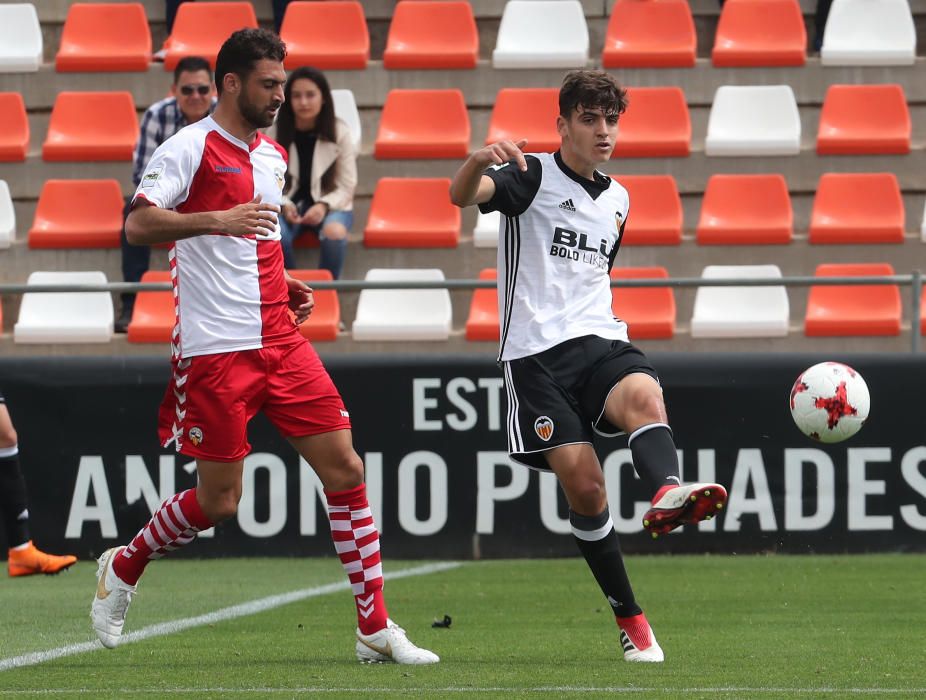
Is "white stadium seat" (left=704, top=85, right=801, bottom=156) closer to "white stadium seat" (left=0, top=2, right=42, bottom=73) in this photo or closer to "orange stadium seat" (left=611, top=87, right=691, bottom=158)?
"orange stadium seat" (left=611, top=87, right=691, bottom=158)

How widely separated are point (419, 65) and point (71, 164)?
283 centimetres

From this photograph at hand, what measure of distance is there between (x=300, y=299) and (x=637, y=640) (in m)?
1.75

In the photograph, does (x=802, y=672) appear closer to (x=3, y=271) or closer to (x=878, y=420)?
(x=878, y=420)

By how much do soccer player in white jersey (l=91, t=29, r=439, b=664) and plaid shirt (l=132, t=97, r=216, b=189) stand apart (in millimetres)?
5579

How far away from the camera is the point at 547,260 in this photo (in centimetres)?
582

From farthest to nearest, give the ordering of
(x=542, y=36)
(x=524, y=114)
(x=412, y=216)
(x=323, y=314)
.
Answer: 1. (x=542, y=36)
2. (x=524, y=114)
3. (x=412, y=216)
4. (x=323, y=314)

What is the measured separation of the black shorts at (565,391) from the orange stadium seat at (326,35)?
762 centimetres

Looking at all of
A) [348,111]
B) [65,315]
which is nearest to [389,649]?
[65,315]

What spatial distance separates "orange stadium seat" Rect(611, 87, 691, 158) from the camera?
12.2m

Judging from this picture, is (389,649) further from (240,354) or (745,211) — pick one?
(745,211)

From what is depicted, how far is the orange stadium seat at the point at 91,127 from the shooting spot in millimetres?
12602

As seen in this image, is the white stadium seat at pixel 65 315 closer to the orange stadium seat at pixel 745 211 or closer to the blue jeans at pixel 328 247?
the blue jeans at pixel 328 247

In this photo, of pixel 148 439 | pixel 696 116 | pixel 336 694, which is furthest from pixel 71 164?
pixel 336 694

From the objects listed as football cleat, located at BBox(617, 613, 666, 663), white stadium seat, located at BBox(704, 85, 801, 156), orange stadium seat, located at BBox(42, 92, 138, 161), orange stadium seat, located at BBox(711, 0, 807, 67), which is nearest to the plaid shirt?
orange stadium seat, located at BBox(42, 92, 138, 161)
